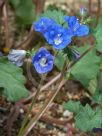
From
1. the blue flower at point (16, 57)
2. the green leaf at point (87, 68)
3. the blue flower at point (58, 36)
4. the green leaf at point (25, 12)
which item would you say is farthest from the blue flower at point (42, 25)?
the green leaf at point (25, 12)

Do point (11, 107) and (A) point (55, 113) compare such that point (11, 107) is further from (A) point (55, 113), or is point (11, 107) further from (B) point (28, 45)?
(B) point (28, 45)

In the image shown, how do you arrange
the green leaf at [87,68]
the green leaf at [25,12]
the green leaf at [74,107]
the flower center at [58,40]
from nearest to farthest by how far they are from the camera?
the flower center at [58,40] → the green leaf at [74,107] → the green leaf at [87,68] → the green leaf at [25,12]

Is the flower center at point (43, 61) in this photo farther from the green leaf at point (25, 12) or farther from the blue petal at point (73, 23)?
the green leaf at point (25, 12)

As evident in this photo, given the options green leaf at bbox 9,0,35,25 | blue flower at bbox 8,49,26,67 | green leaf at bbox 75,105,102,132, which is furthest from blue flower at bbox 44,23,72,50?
green leaf at bbox 9,0,35,25

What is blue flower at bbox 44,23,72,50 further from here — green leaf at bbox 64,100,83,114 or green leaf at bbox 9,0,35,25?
green leaf at bbox 9,0,35,25

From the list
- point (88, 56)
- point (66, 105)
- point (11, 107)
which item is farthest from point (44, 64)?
point (11, 107)

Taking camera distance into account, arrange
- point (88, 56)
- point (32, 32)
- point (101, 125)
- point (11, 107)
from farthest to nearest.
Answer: point (32, 32) → point (11, 107) → point (88, 56) → point (101, 125)
